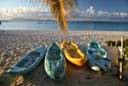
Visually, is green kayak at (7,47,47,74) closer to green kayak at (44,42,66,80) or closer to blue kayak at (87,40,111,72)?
green kayak at (44,42,66,80)

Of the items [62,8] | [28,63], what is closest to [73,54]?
[28,63]

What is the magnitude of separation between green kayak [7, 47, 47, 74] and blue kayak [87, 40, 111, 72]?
190cm

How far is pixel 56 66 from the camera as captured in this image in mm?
10758

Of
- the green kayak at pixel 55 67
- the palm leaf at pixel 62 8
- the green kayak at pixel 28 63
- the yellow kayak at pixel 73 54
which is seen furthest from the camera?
the yellow kayak at pixel 73 54

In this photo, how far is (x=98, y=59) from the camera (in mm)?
12211

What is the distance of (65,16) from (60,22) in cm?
23

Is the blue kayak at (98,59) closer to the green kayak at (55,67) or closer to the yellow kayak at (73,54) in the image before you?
the yellow kayak at (73,54)

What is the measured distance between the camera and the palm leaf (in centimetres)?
911

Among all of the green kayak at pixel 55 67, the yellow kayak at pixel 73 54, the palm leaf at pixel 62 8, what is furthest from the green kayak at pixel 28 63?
the palm leaf at pixel 62 8

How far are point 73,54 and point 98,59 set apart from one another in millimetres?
1405

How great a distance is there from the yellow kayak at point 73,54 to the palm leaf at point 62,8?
2651 mm

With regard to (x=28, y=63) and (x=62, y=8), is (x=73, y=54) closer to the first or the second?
(x=28, y=63)

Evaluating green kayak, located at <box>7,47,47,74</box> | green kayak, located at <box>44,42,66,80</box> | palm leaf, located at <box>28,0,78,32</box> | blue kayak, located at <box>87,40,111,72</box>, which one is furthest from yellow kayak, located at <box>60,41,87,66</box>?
palm leaf, located at <box>28,0,78,32</box>

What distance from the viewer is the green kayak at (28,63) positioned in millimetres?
10961
